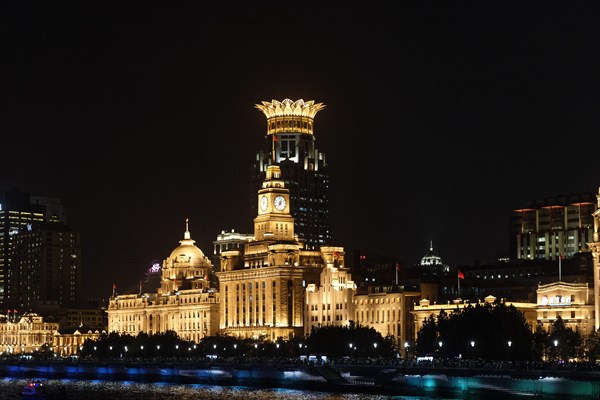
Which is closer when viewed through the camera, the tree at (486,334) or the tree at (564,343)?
the tree at (486,334)

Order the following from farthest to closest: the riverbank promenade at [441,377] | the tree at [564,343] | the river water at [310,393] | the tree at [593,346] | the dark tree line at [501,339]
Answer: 1. the tree at [564,343]
2. the dark tree line at [501,339]
3. the tree at [593,346]
4. the river water at [310,393]
5. the riverbank promenade at [441,377]

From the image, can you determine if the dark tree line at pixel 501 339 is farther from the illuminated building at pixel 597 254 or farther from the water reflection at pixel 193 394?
the water reflection at pixel 193 394

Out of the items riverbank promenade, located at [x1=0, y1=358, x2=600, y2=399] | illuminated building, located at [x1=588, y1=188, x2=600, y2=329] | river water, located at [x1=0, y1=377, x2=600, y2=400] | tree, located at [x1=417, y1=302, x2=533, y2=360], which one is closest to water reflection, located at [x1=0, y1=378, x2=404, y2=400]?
river water, located at [x1=0, y1=377, x2=600, y2=400]

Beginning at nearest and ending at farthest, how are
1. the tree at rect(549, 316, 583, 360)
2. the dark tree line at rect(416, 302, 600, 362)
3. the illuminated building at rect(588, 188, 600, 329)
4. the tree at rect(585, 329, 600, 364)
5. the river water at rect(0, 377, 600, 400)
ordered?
the river water at rect(0, 377, 600, 400) < the tree at rect(585, 329, 600, 364) < the dark tree line at rect(416, 302, 600, 362) < the tree at rect(549, 316, 583, 360) < the illuminated building at rect(588, 188, 600, 329)

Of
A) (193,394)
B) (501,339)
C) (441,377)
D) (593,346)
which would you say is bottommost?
(193,394)

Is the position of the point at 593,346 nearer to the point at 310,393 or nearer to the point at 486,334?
the point at 486,334

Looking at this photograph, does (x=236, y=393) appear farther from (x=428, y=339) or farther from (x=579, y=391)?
(x=579, y=391)

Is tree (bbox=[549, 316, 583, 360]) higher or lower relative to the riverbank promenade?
higher

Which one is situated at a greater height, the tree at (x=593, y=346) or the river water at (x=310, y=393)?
the tree at (x=593, y=346)

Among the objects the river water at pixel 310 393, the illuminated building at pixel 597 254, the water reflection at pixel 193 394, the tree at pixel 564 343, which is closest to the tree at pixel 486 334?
the tree at pixel 564 343

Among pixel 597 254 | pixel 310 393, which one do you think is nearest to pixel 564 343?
pixel 597 254

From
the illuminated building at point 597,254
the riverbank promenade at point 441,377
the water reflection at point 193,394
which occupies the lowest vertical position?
the water reflection at point 193,394

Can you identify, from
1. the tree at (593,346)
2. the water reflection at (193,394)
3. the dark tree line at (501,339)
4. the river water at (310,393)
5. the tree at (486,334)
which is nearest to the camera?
the river water at (310,393)

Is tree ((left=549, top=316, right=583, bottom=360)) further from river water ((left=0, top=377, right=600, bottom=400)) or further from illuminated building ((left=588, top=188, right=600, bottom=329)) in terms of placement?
river water ((left=0, top=377, right=600, bottom=400))
